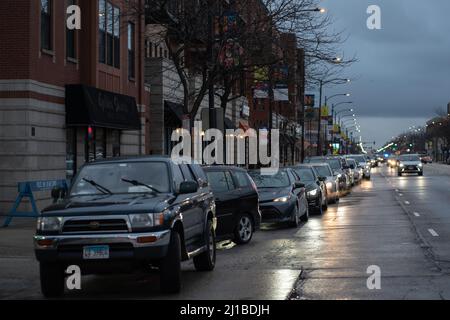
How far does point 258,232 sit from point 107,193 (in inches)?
337

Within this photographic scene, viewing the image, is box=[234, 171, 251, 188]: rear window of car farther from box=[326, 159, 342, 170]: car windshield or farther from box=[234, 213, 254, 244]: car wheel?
box=[326, 159, 342, 170]: car windshield

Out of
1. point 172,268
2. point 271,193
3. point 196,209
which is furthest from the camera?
point 271,193

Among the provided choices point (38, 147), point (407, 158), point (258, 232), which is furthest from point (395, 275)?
point (407, 158)

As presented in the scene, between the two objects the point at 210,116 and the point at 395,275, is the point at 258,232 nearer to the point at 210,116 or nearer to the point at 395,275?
the point at 210,116

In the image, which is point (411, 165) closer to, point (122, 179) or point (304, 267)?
point (304, 267)

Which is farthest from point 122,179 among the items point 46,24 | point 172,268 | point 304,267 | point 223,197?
point 46,24

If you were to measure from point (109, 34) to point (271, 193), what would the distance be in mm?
11379

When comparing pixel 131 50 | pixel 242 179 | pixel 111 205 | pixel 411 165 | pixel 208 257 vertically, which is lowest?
pixel 208 257

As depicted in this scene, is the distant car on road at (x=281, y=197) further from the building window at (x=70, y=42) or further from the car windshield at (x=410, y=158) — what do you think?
the car windshield at (x=410, y=158)

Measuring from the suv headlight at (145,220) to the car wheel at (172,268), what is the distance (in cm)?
37

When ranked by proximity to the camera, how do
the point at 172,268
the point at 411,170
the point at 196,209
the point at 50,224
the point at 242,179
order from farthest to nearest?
the point at 411,170 → the point at 242,179 → the point at 196,209 → the point at 172,268 → the point at 50,224

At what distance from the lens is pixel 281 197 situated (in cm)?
1864

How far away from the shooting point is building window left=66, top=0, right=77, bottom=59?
78.2 feet

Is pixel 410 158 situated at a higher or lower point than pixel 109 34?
lower
